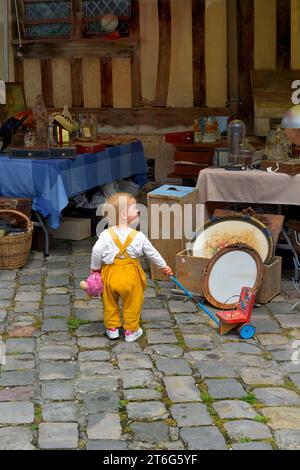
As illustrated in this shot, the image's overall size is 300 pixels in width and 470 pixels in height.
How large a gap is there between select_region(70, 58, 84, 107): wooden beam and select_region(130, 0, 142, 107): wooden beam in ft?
2.23

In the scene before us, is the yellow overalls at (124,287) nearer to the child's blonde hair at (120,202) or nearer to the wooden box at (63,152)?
the child's blonde hair at (120,202)

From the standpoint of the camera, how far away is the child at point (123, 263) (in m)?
5.31

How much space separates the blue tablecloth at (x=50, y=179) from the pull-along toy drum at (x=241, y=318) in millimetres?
2226

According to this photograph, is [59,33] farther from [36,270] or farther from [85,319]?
[85,319]

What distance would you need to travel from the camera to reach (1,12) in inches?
410

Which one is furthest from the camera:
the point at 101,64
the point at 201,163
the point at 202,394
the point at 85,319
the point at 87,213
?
the point at 101,64

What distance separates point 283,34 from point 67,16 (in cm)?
275

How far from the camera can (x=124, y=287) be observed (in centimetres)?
530

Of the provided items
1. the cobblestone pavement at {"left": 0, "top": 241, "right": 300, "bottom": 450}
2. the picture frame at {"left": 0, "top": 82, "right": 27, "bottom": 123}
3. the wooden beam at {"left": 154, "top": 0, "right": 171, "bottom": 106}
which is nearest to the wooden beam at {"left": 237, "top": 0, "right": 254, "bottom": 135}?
the wooden beam at {"left": 154, "top": 0, "right": 171, "bottom": 106}

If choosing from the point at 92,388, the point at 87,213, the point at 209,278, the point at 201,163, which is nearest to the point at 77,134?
the point at 87,213

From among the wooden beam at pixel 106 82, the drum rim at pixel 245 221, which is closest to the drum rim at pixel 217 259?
the drum rim at pixel 245 221

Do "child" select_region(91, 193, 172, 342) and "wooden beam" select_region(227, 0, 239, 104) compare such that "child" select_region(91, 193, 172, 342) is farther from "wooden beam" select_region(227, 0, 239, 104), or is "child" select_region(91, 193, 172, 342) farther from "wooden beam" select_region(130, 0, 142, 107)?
"wooden beam" select_region(130, 0, 142, 107)

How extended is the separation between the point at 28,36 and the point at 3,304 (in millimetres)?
5296

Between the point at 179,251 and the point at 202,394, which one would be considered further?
the point at 179,251
